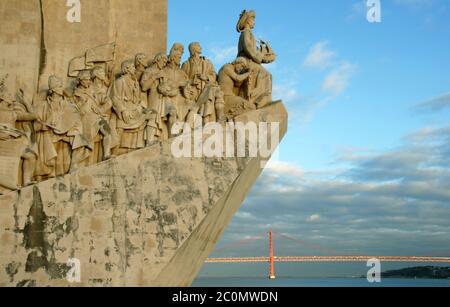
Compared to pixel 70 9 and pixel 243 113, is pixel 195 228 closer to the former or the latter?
pixel 243 113

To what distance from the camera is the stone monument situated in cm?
934

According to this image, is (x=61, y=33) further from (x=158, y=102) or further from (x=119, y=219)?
(x=119, y=219)

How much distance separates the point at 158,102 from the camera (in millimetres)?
10727

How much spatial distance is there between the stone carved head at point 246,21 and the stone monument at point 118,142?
15 centimetres

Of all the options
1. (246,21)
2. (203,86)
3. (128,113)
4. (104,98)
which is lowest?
(128,113)

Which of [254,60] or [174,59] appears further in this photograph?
[254,60]

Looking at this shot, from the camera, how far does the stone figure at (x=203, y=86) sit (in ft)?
35.3

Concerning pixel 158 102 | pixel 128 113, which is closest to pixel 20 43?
pixel 128 113

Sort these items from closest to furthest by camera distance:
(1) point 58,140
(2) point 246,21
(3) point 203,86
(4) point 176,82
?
1. (1) point 58,140
2. (4) point 176,82
3. (3) point 203,86
4. (2) point 246,21

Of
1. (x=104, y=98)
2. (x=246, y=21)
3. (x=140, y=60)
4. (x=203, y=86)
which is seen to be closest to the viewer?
(x=104, y=98)

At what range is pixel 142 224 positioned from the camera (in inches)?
379

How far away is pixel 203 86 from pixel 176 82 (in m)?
0.50

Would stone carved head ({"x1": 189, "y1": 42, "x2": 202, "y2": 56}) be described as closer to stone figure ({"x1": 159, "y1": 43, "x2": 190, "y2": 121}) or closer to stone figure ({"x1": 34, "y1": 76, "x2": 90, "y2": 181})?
stone figure ({"x1": 159, "y1": 43, "x2": 190, "y2": 121})

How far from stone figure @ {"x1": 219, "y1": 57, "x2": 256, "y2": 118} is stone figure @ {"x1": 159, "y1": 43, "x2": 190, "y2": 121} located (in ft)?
2.15
